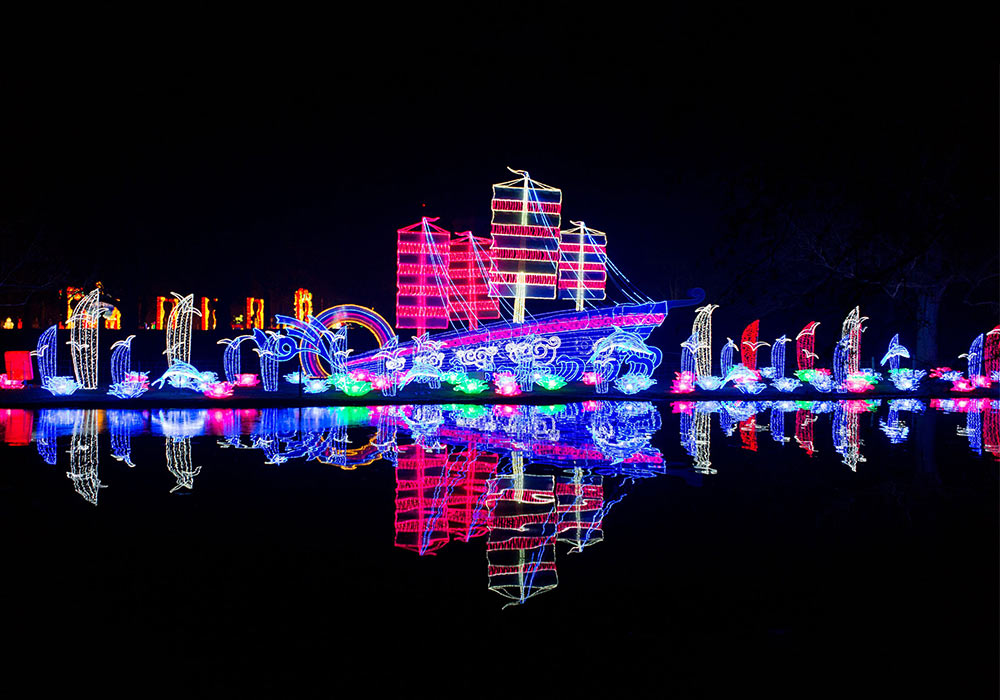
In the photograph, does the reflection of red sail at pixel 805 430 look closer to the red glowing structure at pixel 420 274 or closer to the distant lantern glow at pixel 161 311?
the red glowing structure at pixel 420 274

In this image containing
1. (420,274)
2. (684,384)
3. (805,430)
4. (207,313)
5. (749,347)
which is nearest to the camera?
(805,430)

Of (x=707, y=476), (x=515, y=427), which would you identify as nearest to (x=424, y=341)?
(x=515, y=427)

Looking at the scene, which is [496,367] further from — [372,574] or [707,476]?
[372,574]

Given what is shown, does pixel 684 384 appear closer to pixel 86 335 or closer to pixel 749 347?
pixel 749 347

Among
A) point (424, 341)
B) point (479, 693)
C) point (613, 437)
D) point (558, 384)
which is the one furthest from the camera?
point (558, 384)

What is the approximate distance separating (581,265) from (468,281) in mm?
4850

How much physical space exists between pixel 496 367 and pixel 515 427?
8768mm

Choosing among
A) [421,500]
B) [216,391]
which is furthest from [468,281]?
[421,500]

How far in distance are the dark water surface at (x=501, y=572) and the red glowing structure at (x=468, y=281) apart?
66.0 ft

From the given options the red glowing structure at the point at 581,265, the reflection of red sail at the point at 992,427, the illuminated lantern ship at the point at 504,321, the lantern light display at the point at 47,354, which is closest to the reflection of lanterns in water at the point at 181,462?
the illuminated lantern ship at the point at 504,321

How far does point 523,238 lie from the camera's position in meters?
30.1

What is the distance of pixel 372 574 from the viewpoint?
5.29m

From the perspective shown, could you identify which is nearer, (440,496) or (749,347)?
(440,496)

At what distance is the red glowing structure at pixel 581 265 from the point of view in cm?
3155
